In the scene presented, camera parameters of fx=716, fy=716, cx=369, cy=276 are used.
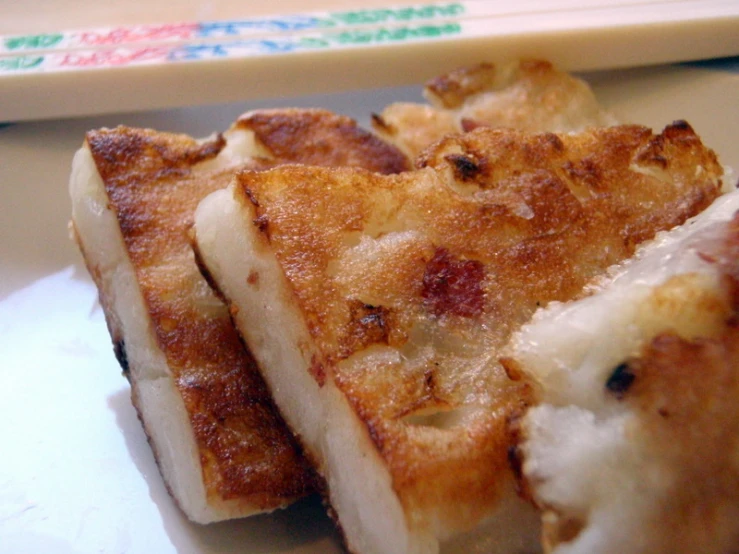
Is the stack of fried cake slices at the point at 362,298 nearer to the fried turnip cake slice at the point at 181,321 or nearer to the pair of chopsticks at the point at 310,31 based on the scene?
the fried turnip cake slice at the point at 181,321

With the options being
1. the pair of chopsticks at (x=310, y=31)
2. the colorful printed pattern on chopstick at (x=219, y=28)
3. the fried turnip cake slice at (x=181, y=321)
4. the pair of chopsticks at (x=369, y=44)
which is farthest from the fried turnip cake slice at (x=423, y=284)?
the colorful printed pattern on chopstick at (x=219, y=28)

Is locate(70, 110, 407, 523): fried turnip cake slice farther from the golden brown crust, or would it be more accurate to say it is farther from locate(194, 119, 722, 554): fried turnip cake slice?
locate(194, 119, 722, 554): fried turnip cake slice

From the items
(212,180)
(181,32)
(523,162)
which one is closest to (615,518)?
(523,162)

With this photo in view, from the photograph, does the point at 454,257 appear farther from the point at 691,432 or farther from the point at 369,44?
the point at 369,44

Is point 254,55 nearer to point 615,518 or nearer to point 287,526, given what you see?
point 287,526

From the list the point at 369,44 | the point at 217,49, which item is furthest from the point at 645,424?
the point at 217,49
